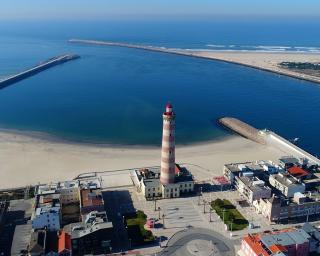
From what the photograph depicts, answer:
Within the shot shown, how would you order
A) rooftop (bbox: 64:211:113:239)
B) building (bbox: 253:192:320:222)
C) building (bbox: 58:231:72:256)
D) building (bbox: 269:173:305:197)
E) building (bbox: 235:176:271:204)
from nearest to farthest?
building (bbox: 58:231:72:256), rooftop (bbox: 64:211:113:239), building (bbox: 253:192:320:222), building (bbox: 235:176:271:204), building (bbox: 269:173:305:197)

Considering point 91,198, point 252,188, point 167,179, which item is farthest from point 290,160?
point 91,198

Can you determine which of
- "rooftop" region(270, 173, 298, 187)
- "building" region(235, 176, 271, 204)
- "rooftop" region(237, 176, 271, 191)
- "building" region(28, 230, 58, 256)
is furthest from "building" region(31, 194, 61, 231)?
"rooftop" region(270, 173, 298, 187)

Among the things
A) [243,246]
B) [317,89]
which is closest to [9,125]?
[243,246]

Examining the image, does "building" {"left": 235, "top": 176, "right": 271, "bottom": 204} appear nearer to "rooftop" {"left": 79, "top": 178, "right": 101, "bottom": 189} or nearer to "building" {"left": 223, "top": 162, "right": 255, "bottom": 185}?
"building" {"left": 223, "top": 162, "right": 255, "bottom": 185}

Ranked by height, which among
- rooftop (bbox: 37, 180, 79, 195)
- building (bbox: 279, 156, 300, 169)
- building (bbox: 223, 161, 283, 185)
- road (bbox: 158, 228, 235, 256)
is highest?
building (bbox: 279, 156, 300, 169)

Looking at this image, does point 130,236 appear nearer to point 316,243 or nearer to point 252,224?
point 252,224

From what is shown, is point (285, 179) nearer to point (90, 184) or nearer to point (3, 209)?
point (90, 184)
